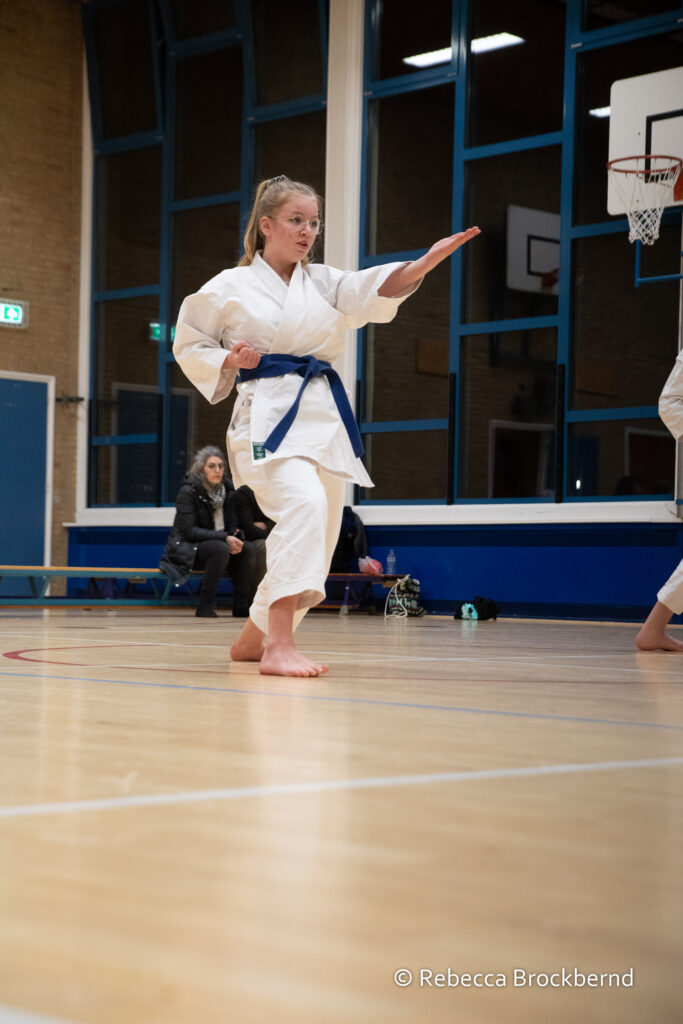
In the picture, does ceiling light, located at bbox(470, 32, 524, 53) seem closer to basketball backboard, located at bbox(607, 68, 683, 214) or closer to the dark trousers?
basketball backboard, located at bbox(607, 68, 683, 214)

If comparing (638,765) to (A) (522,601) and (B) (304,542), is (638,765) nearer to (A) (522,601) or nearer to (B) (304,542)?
(B) (304,542)

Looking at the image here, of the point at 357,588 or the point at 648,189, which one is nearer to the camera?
the point at 648,189

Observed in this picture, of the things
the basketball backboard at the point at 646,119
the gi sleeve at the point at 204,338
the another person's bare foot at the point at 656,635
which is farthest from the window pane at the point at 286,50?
the gi sleeve at the point at 204,338

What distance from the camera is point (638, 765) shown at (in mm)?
1807

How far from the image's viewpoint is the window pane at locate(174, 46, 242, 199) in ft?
40.3

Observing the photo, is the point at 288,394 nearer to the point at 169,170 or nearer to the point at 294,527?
the point at 294,527

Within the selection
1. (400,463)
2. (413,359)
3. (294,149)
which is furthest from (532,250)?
(294,149)

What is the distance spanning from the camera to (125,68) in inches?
512

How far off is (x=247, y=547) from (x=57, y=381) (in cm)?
426

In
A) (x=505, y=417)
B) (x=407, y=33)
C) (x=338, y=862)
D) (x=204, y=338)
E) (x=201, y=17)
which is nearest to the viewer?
(x=338, y=862)

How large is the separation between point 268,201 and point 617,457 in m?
6.28

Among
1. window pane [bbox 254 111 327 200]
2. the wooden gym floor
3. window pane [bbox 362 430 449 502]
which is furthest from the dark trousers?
the wooden gym floor

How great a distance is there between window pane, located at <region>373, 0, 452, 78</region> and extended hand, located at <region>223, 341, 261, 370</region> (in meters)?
7.79

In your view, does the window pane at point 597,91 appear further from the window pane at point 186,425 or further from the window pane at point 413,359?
the window pane at point 186,425
